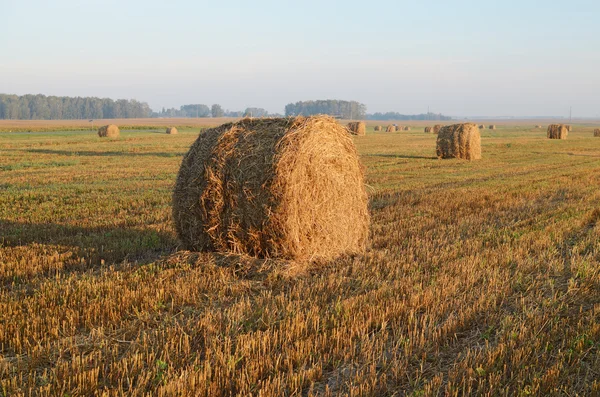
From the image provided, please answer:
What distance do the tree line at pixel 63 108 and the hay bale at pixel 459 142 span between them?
579 feet

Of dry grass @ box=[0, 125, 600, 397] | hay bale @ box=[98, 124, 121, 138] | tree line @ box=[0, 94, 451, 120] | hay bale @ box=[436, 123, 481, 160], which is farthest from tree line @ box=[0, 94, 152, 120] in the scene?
dry grass @ box=[0, 125, 600, 397]

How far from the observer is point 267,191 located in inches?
306

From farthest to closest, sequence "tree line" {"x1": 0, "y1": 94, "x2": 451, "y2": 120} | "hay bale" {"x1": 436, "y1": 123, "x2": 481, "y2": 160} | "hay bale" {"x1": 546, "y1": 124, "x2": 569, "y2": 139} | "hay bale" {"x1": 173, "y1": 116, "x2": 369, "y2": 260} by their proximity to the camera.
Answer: "tree line" {"x1": 0, "y1": 94, "x2": 451, "y2": 120}
"hay bale" {"x1": 546, "y1": 124, "x2": 569, "y2": 139}
"hay bale" {"x1": 436, "y1": 123, "x2": 481, "y2": 160}
"hay bale" {"x1": 173, "y1": 116, "x2": 369, "y2": 260}

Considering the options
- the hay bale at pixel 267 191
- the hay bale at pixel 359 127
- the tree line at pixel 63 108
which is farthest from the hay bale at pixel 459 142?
the tree line at pixel 63 108

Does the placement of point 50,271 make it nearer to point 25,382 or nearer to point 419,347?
point 25,382

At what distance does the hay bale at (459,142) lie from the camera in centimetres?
2767

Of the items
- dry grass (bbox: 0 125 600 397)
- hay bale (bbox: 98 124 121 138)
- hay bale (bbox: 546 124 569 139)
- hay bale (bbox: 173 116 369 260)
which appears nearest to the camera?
dry grass (bbox: 0 125 600 397)

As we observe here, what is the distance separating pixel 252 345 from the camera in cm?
490

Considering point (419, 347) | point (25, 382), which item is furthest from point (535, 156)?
point (25, 382)

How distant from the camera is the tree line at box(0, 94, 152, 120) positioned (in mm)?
176000

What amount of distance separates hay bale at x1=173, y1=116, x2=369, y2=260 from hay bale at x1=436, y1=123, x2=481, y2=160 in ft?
66.5

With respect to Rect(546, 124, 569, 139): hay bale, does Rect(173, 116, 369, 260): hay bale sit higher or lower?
lower

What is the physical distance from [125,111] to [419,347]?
19966 cm

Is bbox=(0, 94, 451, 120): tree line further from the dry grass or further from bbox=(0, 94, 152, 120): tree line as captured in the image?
the dry grass
